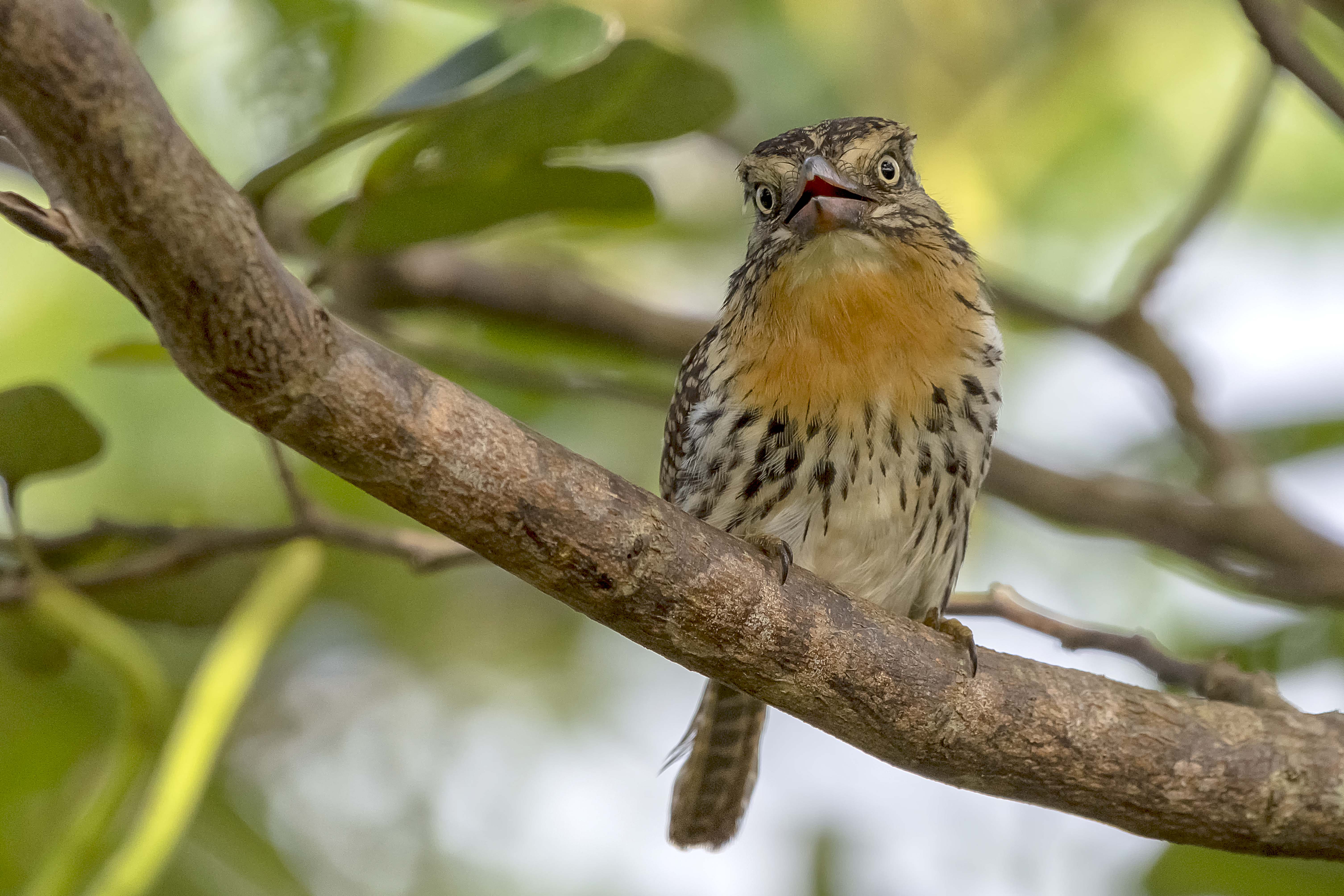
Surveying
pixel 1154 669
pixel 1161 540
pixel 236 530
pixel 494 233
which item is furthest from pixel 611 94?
pixel 1161 540

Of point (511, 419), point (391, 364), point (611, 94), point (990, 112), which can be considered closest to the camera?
point (391, 364)

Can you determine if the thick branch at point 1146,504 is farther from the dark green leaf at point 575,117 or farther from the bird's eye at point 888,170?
the dark green leaf at point 575,117

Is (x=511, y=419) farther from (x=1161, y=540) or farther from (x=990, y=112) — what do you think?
(x=990, y=112)

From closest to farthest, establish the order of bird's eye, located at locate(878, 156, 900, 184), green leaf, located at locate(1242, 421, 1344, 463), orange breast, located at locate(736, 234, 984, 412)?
orange breast, located at locate(736, 234, 984, 412) → bird's eye, located at locate(878, 156, 900, 184) → green leaf, located at locate(1242, 421, 1344, 463)

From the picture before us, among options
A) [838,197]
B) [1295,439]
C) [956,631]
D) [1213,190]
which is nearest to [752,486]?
[956,631]

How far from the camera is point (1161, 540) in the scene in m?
3.70

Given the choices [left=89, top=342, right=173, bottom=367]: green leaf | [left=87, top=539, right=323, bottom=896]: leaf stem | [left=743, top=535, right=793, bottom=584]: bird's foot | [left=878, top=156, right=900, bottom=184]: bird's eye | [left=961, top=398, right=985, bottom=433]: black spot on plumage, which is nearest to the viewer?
[left=743, top=535, right=793, bottom=584]: bird's foot

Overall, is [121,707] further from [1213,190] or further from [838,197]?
[1213,190]

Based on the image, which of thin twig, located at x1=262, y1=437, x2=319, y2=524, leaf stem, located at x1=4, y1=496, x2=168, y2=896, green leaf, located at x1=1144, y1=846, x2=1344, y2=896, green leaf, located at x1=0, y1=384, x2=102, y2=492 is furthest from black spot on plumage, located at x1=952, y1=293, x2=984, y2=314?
leaf stem, located at x1=4, y1=496, x2=168, y2=896

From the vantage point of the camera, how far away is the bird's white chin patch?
2.95 meters

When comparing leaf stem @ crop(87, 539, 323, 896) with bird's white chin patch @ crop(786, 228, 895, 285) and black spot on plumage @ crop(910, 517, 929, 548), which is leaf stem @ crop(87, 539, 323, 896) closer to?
bird's white chin patch @ crop(786, 228, 895, 285)

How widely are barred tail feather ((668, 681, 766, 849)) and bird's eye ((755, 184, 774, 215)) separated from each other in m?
1.22

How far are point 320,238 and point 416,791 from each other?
194 centimetres

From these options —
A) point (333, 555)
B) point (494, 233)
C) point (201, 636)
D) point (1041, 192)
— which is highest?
point (1041, 192)
